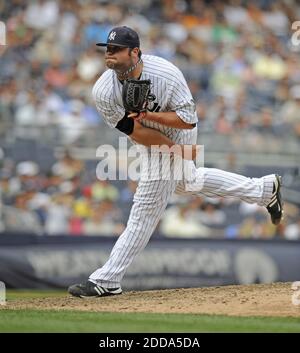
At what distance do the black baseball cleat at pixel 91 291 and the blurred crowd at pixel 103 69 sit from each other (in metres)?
4.92

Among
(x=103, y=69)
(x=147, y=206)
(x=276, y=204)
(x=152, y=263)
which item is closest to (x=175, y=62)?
(x=103, y=69)

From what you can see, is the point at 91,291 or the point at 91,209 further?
the point at 91,209

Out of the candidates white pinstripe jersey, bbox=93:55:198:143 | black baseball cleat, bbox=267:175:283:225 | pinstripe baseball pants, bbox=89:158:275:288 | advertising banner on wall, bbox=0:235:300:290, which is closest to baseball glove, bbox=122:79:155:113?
white pinstripe jersey, bbox=93:55:198:143

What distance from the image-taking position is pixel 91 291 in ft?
24.2

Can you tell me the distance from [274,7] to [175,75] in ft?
42.2

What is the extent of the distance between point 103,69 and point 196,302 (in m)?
9.34

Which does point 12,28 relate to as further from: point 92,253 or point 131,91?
point 131,91

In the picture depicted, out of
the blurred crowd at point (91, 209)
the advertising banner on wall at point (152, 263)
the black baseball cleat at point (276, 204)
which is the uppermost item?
the black baseball cleat at point (276, 204)

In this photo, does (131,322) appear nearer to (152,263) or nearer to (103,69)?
(152,263)

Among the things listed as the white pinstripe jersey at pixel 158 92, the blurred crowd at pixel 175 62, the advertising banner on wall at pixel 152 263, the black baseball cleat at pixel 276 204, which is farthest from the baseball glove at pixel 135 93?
the blurred crowd at pixel 175 62

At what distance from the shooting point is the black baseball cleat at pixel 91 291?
736 centimetres

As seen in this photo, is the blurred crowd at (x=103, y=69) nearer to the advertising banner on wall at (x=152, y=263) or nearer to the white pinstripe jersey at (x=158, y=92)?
the advertising banner on wall at (x=152, y=263)

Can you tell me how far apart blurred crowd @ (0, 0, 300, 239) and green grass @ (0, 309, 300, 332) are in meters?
5.82

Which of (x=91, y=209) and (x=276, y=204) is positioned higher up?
(x=276, y=204)
